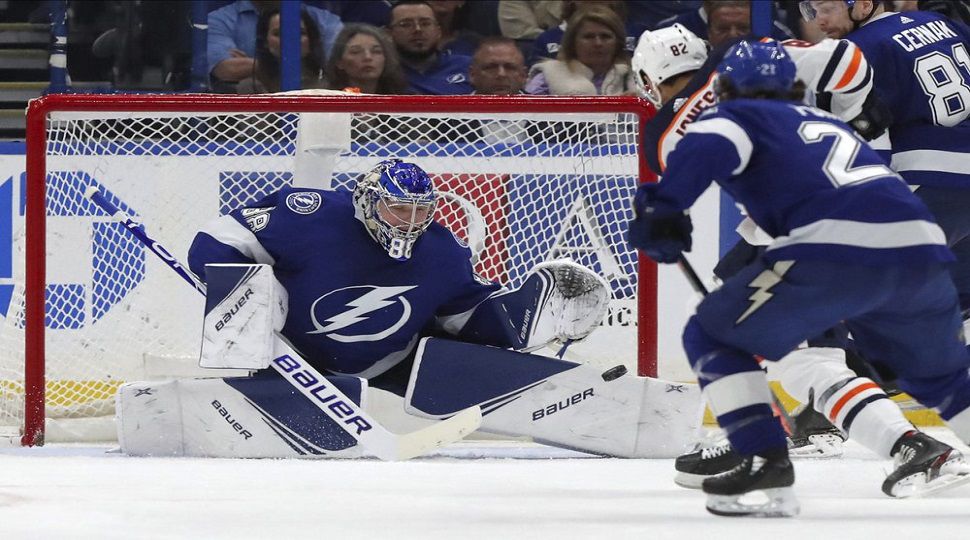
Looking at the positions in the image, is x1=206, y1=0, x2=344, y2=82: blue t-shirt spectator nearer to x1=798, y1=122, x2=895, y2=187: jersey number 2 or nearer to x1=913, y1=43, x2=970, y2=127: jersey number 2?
x1=913, y1=43, x2=970, y2=127: jersey number 2

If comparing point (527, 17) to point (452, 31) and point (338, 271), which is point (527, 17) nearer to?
point (452, 31)

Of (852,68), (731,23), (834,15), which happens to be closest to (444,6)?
(731,23)

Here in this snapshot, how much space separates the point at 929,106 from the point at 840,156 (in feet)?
3.34

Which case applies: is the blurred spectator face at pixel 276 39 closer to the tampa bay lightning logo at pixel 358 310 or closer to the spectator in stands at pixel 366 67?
the spectator in stands at pixel 366 67

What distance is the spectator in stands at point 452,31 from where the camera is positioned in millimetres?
5293

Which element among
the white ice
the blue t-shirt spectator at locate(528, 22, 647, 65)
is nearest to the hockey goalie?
the white ice

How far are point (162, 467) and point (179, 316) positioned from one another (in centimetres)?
107

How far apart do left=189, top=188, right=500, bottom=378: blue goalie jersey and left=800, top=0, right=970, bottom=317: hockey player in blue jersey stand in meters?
1.09

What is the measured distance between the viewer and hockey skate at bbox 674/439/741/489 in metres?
3.05

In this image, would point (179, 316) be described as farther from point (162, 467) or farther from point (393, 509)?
point (393, 509)

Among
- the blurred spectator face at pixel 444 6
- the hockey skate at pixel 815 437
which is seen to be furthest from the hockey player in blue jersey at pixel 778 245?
the blurred spectator face at pixel 444 6

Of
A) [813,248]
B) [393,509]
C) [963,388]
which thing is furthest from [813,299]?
[393,509]

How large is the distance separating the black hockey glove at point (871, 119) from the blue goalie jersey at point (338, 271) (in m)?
1.04

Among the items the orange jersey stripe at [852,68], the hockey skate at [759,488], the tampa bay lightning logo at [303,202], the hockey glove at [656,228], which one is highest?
the orange jersey stripe at [852,68]
